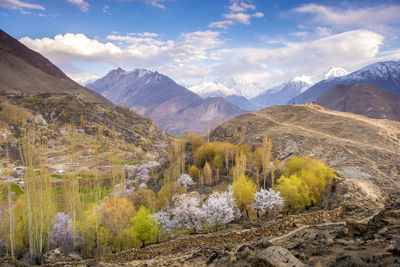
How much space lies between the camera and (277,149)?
49.0 m

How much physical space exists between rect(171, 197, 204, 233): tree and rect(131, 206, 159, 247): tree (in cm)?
347

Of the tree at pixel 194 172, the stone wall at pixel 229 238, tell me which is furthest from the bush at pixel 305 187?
the tree at pixel 194 172

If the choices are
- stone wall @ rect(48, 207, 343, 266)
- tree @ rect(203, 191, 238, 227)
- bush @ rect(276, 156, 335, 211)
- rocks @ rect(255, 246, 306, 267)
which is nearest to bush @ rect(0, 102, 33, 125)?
tree @ rect(203, 191, 238, 227)

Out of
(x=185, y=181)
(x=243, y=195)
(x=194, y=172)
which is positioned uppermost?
(x=243, y=195)

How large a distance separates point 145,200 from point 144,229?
1020cm

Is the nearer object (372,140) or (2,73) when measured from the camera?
(372,140)

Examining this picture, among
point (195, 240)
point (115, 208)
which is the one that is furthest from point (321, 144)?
point (115, 208)

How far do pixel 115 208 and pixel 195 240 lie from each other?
39.1ft

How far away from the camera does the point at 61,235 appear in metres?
26.4

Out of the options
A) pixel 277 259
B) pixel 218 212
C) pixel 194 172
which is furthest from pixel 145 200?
pixel 277 259

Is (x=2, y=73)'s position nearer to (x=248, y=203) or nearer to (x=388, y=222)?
(x=248, y=203)

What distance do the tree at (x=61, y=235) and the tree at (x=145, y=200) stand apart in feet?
33.5

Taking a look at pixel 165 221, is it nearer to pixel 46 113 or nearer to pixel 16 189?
pixel 16 189

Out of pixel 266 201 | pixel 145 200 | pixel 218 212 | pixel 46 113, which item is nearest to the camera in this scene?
pixel 218 212
